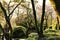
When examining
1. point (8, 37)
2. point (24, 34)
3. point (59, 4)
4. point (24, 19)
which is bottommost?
point (24, 34)

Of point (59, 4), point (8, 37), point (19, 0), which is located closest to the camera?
point (59, 4)

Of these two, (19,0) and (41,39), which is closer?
(19,0)

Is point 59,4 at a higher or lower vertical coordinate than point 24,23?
higher

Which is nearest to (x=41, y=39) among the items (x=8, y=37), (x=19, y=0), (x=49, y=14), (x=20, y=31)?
(x=19, y=0)

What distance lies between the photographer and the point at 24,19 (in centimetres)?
2784

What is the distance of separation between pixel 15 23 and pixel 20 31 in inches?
278

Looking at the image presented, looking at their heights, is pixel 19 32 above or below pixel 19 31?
below

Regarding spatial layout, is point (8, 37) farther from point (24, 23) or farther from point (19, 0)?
point (24, 23)

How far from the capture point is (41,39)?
1010cm

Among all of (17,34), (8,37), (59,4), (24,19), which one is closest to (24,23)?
(24,19)

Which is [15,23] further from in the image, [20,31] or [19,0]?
[19,0]

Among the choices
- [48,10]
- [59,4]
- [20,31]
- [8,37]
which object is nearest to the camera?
[59,4]

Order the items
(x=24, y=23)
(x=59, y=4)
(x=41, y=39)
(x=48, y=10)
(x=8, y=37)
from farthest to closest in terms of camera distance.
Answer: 1. (x=48, y=10)
2. (x=24, y=23)
3. (x=41, y=39)
4. (x=8, y=37)
5. (x=59, y=4)

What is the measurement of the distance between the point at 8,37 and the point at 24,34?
706 inches
